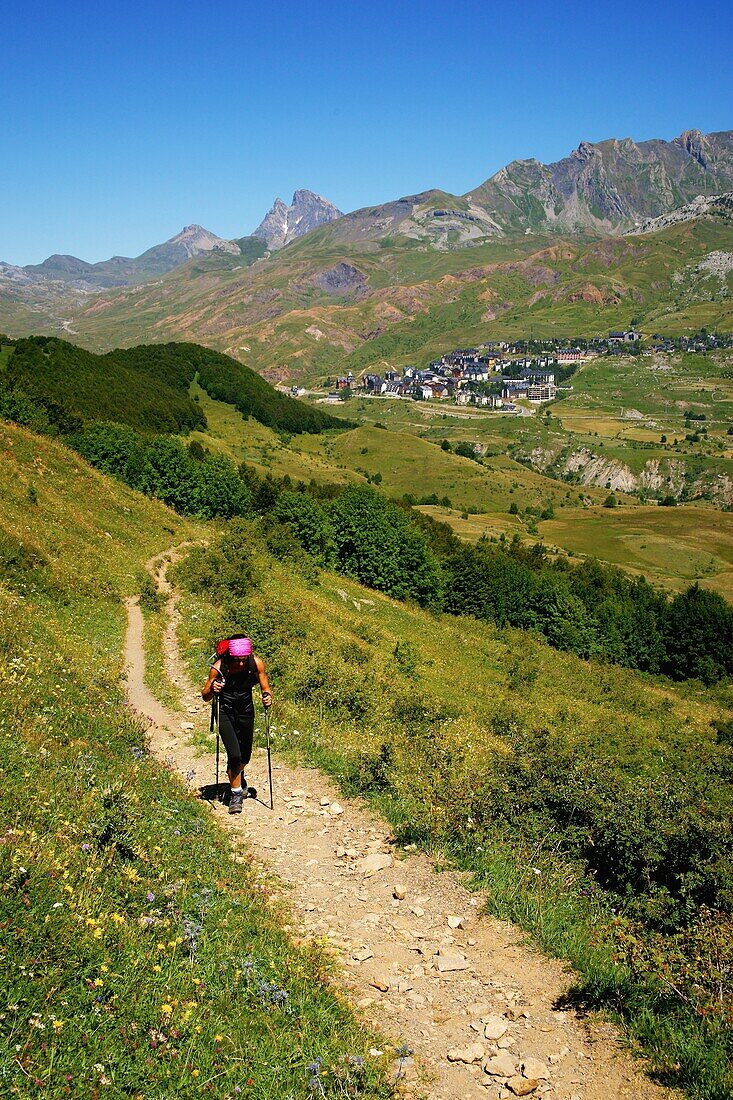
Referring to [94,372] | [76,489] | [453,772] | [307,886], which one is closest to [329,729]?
[453,772]

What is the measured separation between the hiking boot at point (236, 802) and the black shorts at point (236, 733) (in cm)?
42

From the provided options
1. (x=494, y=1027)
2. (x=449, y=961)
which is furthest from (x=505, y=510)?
(x=494, y=1027)

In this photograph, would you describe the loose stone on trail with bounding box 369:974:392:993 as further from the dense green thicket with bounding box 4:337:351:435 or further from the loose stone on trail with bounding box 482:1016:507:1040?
the dense green thicket with bounding box 4:337:351:435

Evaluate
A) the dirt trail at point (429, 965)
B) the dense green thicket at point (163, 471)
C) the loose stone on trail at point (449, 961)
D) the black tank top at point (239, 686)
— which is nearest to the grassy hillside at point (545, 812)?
the dirt trail at point (429, 965)

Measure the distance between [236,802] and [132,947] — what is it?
538cm

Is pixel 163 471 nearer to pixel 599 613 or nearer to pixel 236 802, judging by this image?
pixel 599 613

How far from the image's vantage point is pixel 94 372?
10325 cm

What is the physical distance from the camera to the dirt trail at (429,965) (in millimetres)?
6309

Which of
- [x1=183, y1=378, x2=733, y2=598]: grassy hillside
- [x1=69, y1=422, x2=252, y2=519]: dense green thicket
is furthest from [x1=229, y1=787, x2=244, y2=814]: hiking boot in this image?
[x1=183, y1=378, x2=733, y2=598]: grassy hillside

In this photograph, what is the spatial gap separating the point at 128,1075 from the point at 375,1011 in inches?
114

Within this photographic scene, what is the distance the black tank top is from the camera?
12.0 meters

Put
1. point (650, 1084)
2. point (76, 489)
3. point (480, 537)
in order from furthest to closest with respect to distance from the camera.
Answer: point (480, 537) → point (76, 489) → point (650, 1084)

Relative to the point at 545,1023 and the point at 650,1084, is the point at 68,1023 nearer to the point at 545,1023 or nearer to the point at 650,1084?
the point at 545,1023

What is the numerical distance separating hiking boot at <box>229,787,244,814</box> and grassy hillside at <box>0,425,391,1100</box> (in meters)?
0.73
